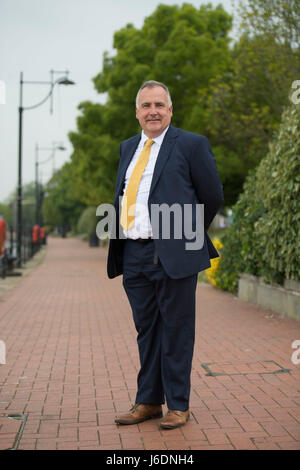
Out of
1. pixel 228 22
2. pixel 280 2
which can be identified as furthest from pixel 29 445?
pixel 228 22

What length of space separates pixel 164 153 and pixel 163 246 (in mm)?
583

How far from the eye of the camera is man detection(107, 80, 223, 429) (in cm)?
375

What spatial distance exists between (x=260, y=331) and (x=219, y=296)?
3.92m

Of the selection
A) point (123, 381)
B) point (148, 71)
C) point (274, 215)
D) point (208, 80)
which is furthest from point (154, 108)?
point (148, 71)

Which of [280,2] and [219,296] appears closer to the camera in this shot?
[219,296]

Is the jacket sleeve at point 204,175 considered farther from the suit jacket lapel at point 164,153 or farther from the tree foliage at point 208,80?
the tree foliage at point 208,80

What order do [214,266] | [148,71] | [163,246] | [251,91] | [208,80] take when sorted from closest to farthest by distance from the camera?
[163,246] < [214,266] < [251,91] < [208,80] < [148,71]

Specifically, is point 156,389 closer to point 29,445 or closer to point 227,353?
point 29,445

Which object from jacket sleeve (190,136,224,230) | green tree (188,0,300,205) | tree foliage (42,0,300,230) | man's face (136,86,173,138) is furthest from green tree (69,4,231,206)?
jacket sleeve (190,136,224,230)

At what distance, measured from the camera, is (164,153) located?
3828mm

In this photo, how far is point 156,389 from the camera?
4.00 metres

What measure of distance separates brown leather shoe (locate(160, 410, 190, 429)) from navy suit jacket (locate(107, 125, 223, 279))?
Answer: 0.88 meters

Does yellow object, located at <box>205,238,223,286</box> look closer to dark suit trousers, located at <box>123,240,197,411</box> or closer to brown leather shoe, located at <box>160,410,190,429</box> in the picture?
dark suit trousers, located at <box>123,240,197,411</box>

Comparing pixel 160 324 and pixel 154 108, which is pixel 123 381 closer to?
pixel 160 324
